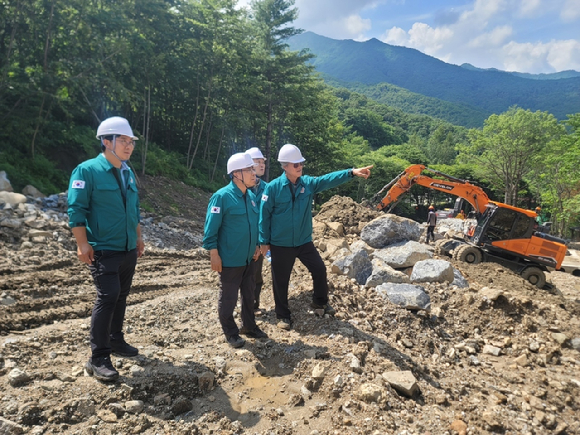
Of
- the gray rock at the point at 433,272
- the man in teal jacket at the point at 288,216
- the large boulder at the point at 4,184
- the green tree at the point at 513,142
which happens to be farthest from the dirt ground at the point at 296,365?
the green tree at the point at 513,142

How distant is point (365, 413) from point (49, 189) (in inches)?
438

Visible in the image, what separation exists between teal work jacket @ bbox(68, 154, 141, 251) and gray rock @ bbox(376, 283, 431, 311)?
3.31 meters

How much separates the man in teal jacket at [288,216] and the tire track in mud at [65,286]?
7.70ft

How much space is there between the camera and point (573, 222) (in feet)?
81.6

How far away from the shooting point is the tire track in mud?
433 cm

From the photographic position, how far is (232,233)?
11.4ft

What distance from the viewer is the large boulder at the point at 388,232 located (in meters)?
8.00

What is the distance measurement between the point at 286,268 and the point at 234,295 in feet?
2.32

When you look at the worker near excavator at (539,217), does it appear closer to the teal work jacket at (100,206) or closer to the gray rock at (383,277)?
the gray rock at (383,277)

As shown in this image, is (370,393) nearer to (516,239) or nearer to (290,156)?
(290,156)

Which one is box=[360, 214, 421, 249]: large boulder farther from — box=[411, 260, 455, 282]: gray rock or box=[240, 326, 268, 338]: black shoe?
box=[240, 326, 268, 338]: black shoe

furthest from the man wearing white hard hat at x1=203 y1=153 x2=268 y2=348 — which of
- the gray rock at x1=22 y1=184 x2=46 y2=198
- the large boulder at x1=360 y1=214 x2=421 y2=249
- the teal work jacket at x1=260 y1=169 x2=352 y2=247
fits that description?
the gray rock at x1=22 y1=184 x2=46 y2=198

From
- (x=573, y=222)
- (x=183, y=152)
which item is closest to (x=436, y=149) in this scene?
(x=573, y=222)

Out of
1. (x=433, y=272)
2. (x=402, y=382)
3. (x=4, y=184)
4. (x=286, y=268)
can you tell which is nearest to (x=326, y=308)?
(x=286, y=268)
